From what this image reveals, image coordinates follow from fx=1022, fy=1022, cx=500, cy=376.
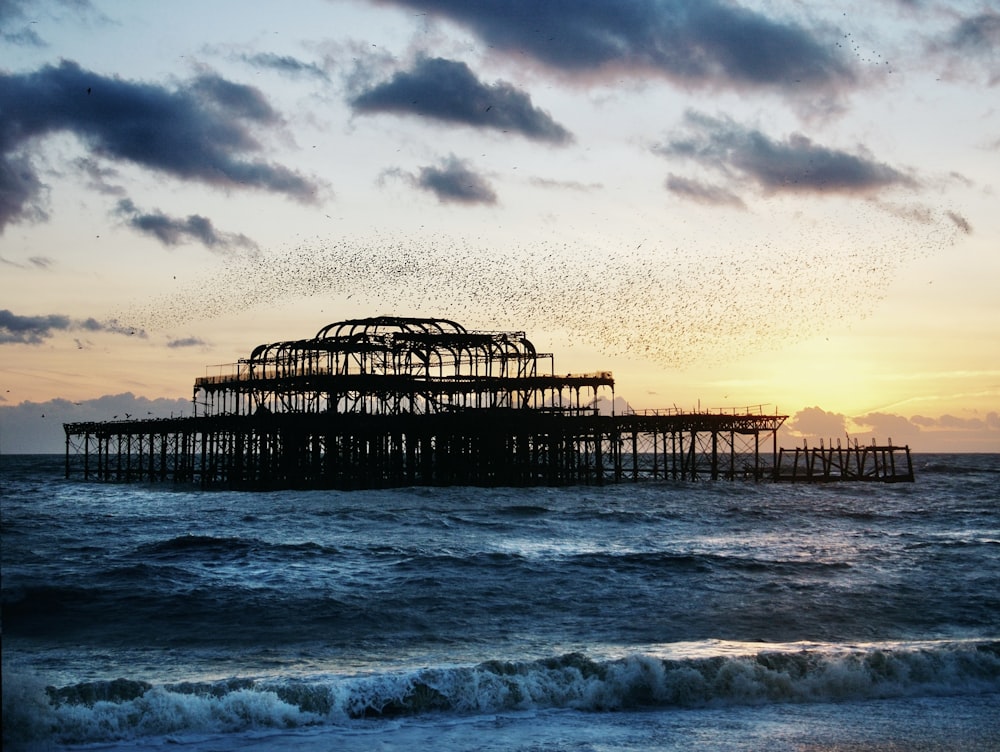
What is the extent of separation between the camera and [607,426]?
2313 inches

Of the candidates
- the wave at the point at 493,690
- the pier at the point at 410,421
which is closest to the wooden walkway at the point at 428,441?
the pier at the point at 410,421

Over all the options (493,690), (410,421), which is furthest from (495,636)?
(410,421)

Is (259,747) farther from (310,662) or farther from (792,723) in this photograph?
(792,723)

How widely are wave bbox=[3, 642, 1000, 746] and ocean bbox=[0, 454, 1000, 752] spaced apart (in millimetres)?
32

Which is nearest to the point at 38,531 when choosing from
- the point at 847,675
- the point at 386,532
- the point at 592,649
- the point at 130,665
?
the point at 386,532

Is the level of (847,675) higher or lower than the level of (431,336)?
lower

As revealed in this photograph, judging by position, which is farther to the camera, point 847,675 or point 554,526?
point 554,526

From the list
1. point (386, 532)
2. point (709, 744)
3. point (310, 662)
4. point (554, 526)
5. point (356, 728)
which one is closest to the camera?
point (709, 744)

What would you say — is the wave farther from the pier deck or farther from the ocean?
the pier deck

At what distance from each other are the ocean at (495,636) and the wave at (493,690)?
0.03m

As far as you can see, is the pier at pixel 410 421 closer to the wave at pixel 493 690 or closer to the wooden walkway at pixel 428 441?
the wooden walkway at pixel 428 441

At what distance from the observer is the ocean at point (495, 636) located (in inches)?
507

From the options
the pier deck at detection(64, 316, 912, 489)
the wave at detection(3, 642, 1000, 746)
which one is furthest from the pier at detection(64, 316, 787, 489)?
the wave at detection(3, 642, 1000, 746)

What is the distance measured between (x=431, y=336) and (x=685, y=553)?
3267 cm
